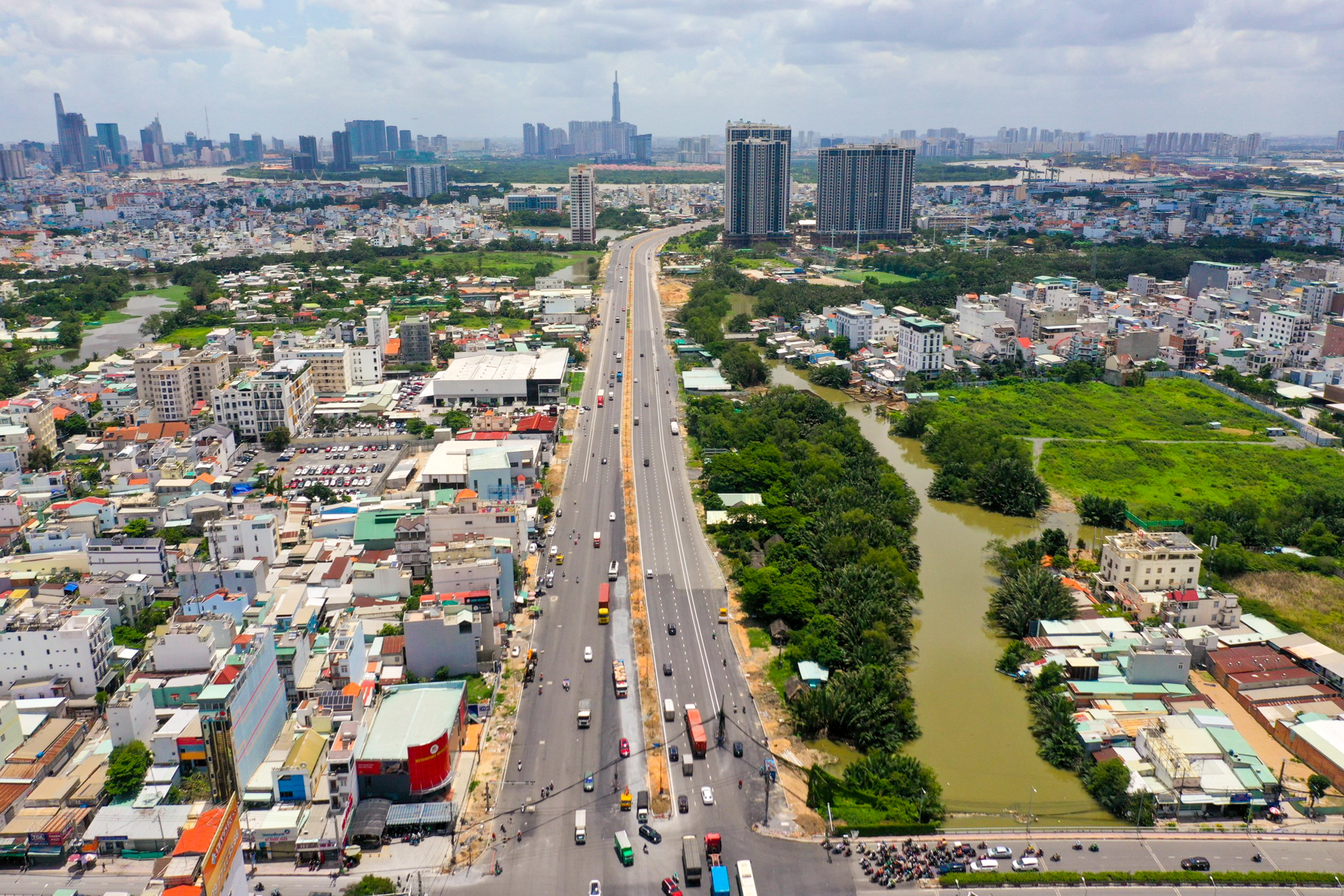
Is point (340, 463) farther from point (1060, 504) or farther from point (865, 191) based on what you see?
point (865, 191)

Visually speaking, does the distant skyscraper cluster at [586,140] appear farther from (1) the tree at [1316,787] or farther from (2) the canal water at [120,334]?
(1) the tree at [1316,787]

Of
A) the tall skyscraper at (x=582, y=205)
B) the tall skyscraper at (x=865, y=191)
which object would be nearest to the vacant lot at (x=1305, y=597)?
the tall skyscraper at (x=865, y=191)

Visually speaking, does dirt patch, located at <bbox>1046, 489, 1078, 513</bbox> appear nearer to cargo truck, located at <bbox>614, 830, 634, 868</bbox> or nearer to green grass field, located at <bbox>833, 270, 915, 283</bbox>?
cargo truck, located at <bbox>614, 830, 634, 868</bbox>

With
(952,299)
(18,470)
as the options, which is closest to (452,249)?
(952,299)

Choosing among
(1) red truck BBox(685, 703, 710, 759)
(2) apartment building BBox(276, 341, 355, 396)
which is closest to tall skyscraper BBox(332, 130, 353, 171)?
(2) apartment building BBox(276, 341, 355, 396)

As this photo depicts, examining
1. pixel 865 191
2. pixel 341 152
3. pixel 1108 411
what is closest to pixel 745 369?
pixel 1108 411
